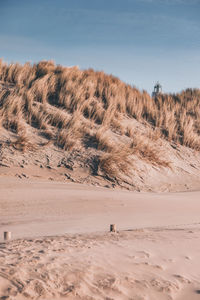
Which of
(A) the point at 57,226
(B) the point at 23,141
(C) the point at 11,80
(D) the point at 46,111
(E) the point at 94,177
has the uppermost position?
(C) the point at 11,80

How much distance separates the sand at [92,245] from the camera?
3.02m

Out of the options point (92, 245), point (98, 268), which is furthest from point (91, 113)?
point (98, 268)

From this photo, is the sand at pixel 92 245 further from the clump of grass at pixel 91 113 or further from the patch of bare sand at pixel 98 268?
the clump of grass at pixel 91 113

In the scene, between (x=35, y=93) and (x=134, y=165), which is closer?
(x=134, y=165)

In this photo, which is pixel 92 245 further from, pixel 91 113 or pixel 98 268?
pixel 91 113

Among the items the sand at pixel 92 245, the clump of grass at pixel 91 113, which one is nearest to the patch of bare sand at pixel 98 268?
the sand at pixel 92 245

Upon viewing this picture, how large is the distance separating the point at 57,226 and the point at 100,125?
538 cm

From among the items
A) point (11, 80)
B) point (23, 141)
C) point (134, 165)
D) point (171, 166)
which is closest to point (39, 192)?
point (23, 141)

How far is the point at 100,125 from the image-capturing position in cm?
1053

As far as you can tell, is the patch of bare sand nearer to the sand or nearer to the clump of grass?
the sand

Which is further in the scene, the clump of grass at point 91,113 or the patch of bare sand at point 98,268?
the clump of grass at point 91,113

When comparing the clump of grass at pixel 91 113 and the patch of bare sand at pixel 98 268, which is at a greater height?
the clump of grass at pixel 91 113

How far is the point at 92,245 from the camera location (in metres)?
4.13

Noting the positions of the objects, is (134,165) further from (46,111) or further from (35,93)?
→ (35,93)
